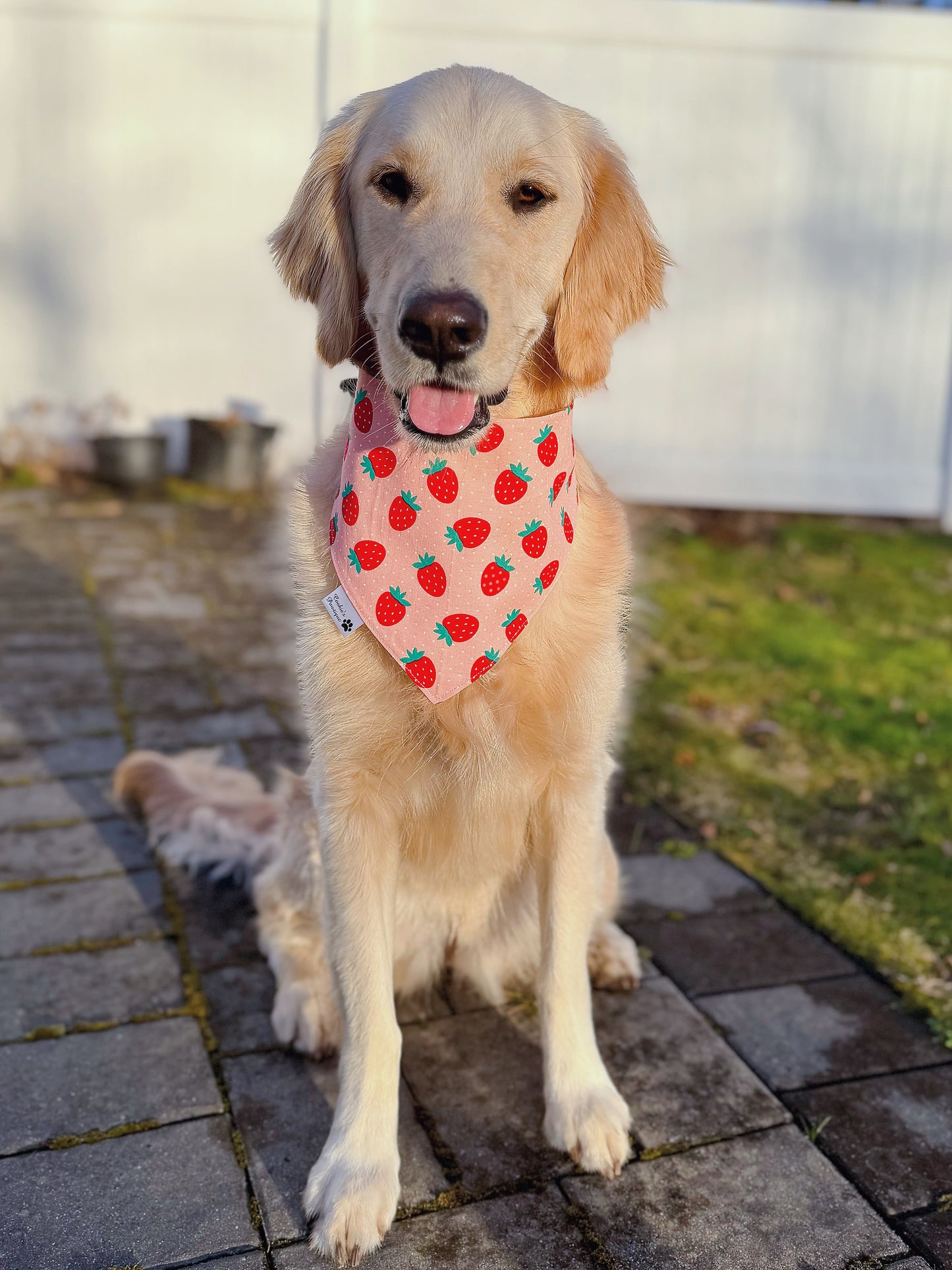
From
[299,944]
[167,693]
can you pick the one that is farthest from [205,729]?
[299,944]

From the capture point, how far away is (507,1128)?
212 centimetres

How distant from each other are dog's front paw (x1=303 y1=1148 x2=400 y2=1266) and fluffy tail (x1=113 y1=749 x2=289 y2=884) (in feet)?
3.14

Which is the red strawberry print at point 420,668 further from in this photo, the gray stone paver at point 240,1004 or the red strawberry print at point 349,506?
the gray stone paver at point 240,1004

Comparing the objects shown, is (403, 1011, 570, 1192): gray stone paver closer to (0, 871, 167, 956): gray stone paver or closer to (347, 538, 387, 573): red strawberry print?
(0, 871, 167, 956): gray stone paver

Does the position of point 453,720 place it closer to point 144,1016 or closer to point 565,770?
point 565,770

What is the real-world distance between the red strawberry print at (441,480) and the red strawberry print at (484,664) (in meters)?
0.30

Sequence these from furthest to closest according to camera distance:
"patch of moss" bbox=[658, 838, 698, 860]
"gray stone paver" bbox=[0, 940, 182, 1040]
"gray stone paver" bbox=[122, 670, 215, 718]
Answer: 1. "gray stone paver" bbox=[122, 670, 215, 718]
2. "patch of moss" bbox=[658, 838, 698, 860]
3. "gray stone paver" bbox=[0, 940, 182, 1040]

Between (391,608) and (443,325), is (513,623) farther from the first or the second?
(443,325)

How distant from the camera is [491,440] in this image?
2072 mm

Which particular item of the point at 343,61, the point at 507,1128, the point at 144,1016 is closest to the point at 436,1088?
the point at 507,1128

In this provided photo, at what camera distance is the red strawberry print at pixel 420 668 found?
2.03 meters

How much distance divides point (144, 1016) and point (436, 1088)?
673mm

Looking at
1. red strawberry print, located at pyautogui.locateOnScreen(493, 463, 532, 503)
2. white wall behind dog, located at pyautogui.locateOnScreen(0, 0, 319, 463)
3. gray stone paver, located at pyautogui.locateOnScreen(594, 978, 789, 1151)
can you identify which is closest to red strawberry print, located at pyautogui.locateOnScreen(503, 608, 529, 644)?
red strawberry print, located at pyautogui.locateOnScreen(493, 463, 532, 503)

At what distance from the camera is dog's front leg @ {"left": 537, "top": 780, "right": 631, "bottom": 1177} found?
2.12 metres
